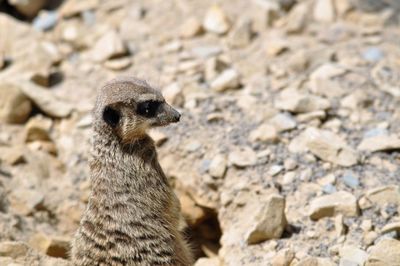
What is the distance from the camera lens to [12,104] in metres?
3.94

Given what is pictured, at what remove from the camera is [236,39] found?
4211mm

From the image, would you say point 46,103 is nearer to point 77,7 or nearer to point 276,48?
point 77,7

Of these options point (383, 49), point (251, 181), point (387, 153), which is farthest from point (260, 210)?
point (383, 49)

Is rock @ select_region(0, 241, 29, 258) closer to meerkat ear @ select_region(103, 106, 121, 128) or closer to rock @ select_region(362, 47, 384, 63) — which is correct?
meerkat ear @ select_region(103, 106, 121, 128)

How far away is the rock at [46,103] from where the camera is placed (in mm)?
4012

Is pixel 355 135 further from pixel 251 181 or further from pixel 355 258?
pixel 355 258

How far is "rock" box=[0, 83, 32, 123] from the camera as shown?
392 cm

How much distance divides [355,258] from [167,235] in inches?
29.6

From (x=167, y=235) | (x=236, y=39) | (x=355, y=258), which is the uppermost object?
(x=236, y=39)

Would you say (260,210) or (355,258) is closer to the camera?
(355,258)

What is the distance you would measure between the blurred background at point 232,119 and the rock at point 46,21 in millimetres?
12

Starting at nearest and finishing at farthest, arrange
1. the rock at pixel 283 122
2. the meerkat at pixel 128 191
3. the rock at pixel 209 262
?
1. the meerkat at pixel 128 191
2. the rock at pixel 209 262
3. the rock at pixel 283 122

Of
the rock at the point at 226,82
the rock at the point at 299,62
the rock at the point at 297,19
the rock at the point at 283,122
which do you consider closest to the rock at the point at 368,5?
the rock at the point at 297,19

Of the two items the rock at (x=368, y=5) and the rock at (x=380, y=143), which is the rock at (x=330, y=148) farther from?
the rock at (x=368, y=5)
